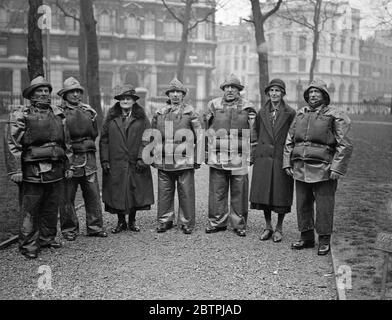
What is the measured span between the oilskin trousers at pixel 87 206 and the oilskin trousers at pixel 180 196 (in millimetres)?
947

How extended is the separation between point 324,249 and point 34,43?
7043 mm

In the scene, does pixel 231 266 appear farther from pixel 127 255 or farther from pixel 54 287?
Answer: pixel 54 287

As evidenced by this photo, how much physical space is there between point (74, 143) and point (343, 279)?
3.97 meters

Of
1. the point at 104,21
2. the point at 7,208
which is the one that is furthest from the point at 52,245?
the point at 104,21

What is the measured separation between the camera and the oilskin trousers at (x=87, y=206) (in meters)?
7.52

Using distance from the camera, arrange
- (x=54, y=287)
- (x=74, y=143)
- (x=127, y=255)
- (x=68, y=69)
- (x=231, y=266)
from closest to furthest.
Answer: (x=54, y=287) < (x=231, y=266) < (x=127, y=255) < (x=74, y=143) < (x=68, y=69)

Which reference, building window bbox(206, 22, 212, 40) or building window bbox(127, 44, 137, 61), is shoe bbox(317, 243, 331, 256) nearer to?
building window bbox(127, 44, 137, 61)

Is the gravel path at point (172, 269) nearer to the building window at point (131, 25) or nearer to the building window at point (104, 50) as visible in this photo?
the building window at point (104, 50)

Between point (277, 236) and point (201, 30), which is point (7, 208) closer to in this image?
point (277, 236)

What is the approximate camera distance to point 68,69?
5388 cm

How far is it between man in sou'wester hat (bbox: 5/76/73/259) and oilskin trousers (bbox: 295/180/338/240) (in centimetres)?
314

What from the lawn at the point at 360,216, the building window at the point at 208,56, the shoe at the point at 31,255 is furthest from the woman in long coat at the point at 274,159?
the building window at the point at 208,56

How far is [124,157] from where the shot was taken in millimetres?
7828
